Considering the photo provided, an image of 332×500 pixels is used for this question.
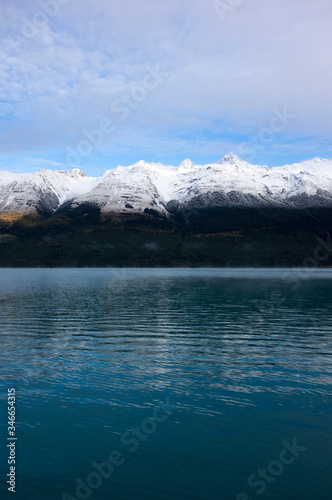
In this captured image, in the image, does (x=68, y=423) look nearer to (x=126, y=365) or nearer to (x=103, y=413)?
(x=103, y=413)

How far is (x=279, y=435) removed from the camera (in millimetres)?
23922

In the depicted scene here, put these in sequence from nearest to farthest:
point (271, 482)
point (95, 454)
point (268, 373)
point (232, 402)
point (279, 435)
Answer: point (271, 482)
point (95, 454)
point (279, 435)
point (232, 402)
point (268, 373)

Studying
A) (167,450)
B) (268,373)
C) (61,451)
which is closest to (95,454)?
(61,451)

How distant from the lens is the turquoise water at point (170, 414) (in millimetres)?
19281

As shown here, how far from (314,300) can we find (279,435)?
86.0 m

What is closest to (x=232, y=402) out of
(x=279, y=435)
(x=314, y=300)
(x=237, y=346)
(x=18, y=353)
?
(x=279, y=435)

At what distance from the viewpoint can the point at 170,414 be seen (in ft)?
88.1

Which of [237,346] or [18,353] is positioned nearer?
[18,353]

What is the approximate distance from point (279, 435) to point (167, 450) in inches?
272

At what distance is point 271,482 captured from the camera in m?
19.4

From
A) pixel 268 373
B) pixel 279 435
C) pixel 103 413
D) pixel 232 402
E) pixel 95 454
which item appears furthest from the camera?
pixel 268 373

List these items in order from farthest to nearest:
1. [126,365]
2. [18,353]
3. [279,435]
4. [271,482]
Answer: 1. [18,353]
2. [126,365]
3. [279,435]
4. [271,482]

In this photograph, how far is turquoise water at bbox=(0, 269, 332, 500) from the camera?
1928 cm

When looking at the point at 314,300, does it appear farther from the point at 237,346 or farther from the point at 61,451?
the point at 61,451
